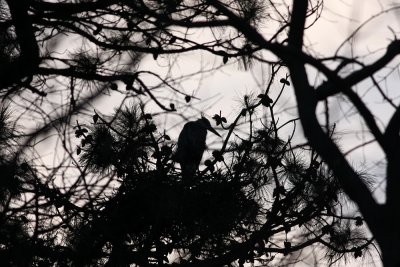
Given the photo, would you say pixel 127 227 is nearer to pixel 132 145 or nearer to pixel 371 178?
pixel 132 145

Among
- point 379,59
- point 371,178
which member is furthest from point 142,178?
point 379,59

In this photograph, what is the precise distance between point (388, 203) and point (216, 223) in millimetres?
1678

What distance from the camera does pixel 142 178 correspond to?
3.36 metres

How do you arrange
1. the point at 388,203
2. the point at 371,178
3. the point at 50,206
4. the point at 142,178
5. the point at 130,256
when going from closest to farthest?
the point at 388,203
the point at 130,256
the point at 50,206
the point at 142,178
the point at 371,178

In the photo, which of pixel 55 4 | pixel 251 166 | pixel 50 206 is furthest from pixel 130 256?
pixel 55 4

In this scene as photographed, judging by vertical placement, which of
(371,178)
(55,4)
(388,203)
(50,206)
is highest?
(55,4)

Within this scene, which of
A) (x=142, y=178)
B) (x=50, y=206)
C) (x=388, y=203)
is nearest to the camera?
(x=388, y=203)

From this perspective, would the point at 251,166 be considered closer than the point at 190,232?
No

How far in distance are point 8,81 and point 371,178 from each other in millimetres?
1945

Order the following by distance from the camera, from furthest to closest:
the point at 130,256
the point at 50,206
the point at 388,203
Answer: the point at 50,206, the point at 130,256, the point at 388,203

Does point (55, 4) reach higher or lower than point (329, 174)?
higher

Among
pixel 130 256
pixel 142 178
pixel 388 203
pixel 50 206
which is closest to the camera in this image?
pixel 388 203

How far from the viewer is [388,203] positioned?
1.66 m

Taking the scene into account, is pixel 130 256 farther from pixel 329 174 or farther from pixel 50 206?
pixel 329 174
